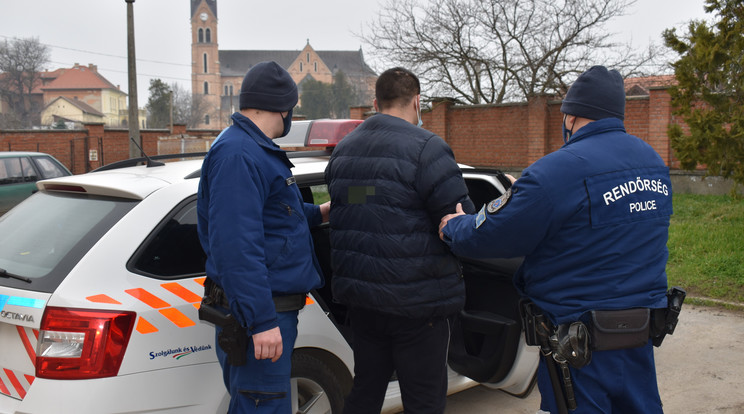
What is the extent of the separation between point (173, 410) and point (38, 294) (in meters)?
0.67

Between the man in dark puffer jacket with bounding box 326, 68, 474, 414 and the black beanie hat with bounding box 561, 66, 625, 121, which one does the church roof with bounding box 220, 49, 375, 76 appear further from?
the black beanie hat with bounding box 561, 66, 625, 121

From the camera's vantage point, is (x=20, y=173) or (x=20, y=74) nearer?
(x=20, y=173)

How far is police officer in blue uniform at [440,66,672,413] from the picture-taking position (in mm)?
2143

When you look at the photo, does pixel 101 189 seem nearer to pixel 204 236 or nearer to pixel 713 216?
pixel 204 236

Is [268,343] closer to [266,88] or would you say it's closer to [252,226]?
[252,226]

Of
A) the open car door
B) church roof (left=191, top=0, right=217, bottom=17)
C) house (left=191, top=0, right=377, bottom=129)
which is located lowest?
the open car door

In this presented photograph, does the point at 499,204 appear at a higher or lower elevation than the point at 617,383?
higher

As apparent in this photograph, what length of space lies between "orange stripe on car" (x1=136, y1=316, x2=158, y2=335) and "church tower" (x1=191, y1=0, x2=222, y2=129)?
118 meters

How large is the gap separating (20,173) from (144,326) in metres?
9.93

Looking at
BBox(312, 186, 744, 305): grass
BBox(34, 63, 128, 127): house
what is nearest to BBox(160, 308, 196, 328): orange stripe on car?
BBox(312, 186, 744, 305): grass

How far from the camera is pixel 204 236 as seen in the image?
2.29m

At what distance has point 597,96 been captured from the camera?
230 centimetres

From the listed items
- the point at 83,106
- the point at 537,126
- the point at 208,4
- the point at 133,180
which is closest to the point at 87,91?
the point at 83,106

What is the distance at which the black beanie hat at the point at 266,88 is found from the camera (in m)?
2.32
